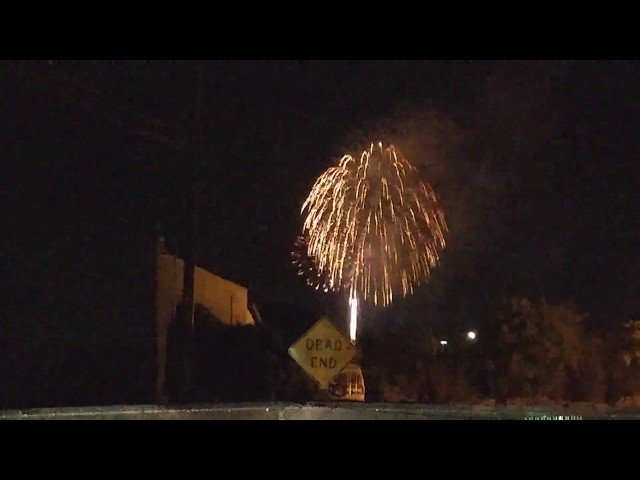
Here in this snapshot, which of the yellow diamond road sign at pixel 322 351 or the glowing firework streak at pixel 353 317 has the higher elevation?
the glowing firework streak at pixel 353 317

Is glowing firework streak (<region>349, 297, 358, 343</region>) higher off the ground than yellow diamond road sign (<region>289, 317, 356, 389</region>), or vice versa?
glowing firework streak (<region>349, 297, 358, 343</region>)

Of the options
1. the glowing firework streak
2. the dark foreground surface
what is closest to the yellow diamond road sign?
the dark foreground surface

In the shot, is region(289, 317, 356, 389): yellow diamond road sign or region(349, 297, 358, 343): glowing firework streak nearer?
region(289, 317, 356, 389): yellow diamond road sign

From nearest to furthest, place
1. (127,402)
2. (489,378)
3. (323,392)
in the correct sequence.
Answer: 1. (323,392)
2. (127,402)
3. (489,378)

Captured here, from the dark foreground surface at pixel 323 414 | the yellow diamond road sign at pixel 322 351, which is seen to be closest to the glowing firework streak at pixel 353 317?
the dark foreground surface at pixel 323 414

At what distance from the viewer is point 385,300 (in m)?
24.7

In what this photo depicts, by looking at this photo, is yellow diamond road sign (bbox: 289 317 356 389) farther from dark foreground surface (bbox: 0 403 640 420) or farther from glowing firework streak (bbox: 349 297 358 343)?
glowing firework streak (bbox: 349 297 358 343)

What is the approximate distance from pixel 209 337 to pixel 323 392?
6.23 m

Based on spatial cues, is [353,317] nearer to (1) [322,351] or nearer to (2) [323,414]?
(1) [322,351]

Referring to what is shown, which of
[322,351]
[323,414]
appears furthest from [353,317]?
[323,414]

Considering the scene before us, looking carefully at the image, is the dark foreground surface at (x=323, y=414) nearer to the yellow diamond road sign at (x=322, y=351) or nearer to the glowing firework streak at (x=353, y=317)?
the yellow diamond road sign at (x=322, y=351)

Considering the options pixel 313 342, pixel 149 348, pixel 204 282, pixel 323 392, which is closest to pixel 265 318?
pixel 204 282

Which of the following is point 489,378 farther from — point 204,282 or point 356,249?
point 204,282

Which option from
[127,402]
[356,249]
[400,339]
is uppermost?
[356,249]
